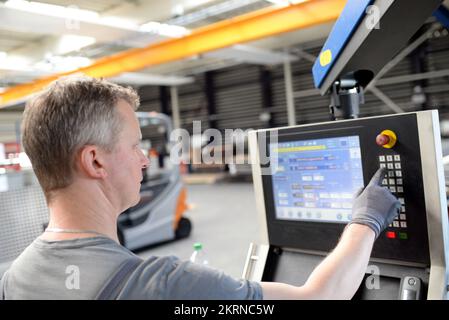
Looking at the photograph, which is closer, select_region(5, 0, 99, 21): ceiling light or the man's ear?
the man's ear

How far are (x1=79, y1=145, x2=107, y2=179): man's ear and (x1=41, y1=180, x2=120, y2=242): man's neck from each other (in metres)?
0.03

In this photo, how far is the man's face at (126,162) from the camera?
0.94 metres

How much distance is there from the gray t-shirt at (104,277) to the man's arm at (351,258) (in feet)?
0.35

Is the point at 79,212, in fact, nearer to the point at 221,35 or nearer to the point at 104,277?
the point at 104,277

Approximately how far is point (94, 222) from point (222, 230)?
5275 mm

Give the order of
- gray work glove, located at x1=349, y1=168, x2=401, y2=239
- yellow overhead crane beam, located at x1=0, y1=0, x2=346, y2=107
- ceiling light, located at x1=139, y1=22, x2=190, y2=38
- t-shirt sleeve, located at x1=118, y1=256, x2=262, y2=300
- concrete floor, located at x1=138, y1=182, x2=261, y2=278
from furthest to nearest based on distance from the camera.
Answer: ceiling light, located at x1=139, y1=22, x2=190, y2=38 → yellow overhead crane beam, located at x1=0, y1=0, x2=346, y2=107 → concrete floor, located at x1=138, y1=182, x2=261, y2=278 → gray work glove, located at x1=349, y1=168, x2=401, y2=239 → t-shirt sleeve, located at x1=118, y1=256, x2=262, y2=300

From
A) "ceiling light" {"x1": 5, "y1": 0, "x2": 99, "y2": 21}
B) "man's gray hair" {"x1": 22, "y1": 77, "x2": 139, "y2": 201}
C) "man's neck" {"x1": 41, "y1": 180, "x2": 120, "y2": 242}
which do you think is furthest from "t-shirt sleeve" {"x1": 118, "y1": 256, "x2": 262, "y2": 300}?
"ceiling light" {"x1": 5, "y1": 0, "x2": 99, "y2": 21}

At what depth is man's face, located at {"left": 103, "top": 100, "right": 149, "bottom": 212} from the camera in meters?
0.94

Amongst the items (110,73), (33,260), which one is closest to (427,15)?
(33,260)

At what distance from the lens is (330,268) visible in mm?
945

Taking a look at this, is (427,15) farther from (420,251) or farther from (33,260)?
(33,260)

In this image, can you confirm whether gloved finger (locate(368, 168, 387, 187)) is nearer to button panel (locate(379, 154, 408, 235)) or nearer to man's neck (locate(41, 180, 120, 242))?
button panel (locate(379, 154, 408, 235))

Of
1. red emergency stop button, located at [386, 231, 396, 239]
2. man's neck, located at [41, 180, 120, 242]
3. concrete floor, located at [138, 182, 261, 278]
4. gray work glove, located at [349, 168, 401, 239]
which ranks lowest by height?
concrete floor, located at [138, 182, 261, 278]

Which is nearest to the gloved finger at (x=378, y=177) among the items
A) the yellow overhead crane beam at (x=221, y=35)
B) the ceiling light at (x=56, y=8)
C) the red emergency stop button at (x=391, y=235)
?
the red emergency stop button at (x=391, y=235)
